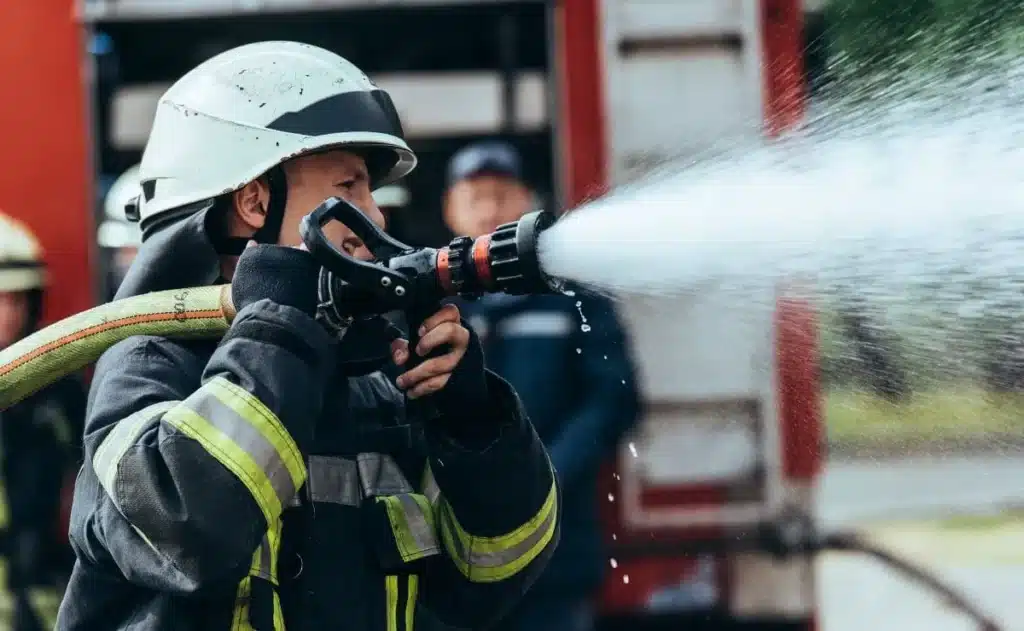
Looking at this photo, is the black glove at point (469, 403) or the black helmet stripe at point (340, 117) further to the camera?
the black helmet stripe at point (340, 117)

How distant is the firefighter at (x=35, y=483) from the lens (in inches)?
161

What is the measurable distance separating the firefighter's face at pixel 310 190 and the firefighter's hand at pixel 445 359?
0.25 metres

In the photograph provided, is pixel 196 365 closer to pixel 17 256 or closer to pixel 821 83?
pixel 17 256

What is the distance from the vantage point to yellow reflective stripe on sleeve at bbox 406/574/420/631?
2.22 metres

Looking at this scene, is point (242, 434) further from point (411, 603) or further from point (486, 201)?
point (486, 201)

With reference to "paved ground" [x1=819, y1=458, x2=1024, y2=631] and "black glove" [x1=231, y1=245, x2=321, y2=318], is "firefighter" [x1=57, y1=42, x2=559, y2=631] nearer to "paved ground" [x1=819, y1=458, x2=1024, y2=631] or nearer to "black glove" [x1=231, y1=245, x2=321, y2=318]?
"black glove" [x1=231, y1=245, x2=321, y2=318]

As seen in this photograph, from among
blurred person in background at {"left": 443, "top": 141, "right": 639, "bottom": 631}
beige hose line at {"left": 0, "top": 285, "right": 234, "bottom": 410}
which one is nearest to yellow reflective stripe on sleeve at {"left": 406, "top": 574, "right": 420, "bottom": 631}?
beige hose line at {"left": 0, "top": 285, "right": 234, "bottom": 410}

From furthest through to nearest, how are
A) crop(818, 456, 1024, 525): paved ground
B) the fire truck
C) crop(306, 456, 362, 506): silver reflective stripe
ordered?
1. crop(818, 456, 1024, 525): paved ground
2. the fire truck
3. crop(306, 456, 362, 506): silver reflective stripe

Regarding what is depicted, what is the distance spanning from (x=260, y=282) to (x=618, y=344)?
1.93 meters

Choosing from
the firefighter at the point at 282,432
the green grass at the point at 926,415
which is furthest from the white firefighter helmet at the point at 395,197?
the firefighter at the point at 282,432

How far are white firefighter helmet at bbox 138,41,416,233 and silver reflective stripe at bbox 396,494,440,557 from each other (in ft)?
1.72

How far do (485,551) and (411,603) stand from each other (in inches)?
5.2

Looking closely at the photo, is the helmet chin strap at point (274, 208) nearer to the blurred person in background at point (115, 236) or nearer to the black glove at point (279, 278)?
the black glove at point (279, 278)

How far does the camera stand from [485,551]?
7.30ft
